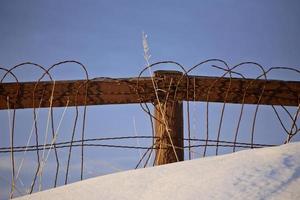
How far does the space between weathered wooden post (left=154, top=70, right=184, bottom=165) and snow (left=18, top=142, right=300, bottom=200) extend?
4.43ft

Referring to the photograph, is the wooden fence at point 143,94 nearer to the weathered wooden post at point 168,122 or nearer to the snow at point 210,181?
the weathered wooden post at point 168,122

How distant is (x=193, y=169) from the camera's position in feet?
3.91

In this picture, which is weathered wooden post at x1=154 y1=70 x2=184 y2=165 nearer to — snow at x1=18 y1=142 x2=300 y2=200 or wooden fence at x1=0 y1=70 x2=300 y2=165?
wooden fence at x1=0 y1=70 x2=300 y2=165

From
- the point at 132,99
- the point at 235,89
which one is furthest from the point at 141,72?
the point at 235,89

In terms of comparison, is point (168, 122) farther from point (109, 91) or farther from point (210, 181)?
point (210, 181)

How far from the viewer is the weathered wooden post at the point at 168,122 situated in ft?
8.67

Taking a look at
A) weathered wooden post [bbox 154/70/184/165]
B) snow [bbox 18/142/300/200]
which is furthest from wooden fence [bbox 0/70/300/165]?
snow [bbox 18/142/300/200]

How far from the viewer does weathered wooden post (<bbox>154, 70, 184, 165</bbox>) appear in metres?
2.64

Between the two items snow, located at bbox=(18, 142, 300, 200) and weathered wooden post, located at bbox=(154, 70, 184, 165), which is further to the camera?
weathered wooden post, located at bbox=(154, 70, 184, 165)

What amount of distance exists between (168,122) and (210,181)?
1.61m

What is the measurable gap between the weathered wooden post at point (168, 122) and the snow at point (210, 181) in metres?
1.35

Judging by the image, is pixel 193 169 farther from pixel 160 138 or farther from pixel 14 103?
pixel 14 103

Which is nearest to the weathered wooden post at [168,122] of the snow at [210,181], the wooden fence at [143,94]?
the wooden fence at [143,94]

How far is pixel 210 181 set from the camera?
107 cm
